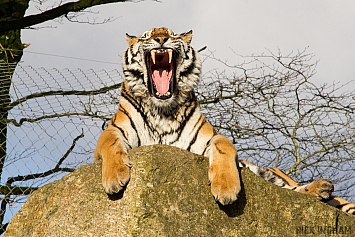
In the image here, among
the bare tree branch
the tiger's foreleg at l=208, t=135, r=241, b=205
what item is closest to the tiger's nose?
the tiger's foreleg at l=208, t=135, r=241, b=205

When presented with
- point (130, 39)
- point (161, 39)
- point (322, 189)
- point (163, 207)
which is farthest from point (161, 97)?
point (322, 189)

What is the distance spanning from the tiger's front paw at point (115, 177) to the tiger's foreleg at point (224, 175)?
1.62 ft

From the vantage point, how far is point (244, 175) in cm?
326

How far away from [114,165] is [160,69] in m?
1.16

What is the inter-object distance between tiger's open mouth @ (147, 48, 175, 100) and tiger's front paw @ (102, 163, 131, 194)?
1033 millimetres

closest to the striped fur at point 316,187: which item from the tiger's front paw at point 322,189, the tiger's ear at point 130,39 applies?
the tiger's front paw at point 322,189

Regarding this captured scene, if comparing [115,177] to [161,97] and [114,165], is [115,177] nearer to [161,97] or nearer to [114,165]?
[114,165]

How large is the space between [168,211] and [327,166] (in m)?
4.01

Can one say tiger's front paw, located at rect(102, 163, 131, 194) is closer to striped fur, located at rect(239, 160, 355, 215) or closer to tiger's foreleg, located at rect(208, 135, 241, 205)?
tiger's foreleg, located at rect(208, 135, 241, 205)

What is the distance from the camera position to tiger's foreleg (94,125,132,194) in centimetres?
291


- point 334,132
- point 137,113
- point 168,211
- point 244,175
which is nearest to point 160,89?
point 137,113

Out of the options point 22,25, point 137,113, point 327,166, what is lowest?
point 327,166

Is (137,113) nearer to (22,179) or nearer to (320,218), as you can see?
(320,218)

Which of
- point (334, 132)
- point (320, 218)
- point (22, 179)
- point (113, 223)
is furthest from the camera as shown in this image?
point (334, 132)
